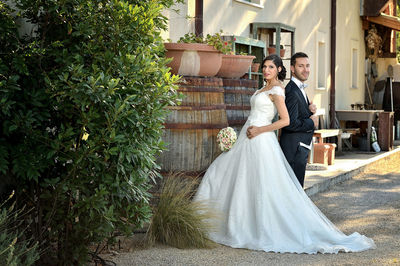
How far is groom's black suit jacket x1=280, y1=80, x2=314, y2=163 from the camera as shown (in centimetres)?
630

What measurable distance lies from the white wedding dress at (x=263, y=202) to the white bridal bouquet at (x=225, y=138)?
131 millimetres

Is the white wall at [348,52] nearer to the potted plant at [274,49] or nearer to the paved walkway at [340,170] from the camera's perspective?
the paved walkway at [340,170]

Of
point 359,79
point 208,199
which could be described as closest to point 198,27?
point 208,199

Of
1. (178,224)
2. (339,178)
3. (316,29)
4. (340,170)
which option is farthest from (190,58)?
(316,29)

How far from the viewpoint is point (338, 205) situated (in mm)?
8203

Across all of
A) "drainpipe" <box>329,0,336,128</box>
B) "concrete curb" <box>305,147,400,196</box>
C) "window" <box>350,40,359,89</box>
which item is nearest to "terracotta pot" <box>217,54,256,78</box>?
"concrete curb" <box>305,147,400,196</box>

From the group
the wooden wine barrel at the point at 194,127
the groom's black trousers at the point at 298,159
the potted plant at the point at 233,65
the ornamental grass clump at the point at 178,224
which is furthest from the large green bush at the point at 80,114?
the potted plant at the point at 233,65

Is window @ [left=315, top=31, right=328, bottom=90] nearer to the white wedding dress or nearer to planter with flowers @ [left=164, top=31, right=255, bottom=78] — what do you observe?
planter with flowers @ [left=164, top=31, right=255, bottom=78]

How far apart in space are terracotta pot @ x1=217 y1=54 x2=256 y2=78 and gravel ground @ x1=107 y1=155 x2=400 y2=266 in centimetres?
176

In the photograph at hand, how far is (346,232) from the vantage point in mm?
6578

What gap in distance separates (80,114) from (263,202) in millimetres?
2166

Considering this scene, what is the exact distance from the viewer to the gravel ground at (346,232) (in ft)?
17.3

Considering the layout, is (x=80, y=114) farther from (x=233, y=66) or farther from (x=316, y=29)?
(x=316, y=29)

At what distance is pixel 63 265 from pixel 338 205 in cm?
434
